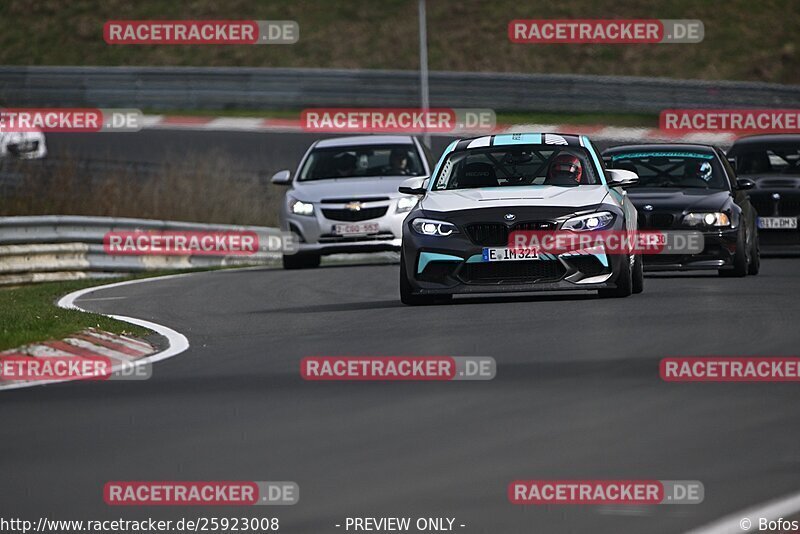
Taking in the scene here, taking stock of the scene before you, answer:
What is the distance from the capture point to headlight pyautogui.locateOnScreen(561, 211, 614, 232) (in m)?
14.8

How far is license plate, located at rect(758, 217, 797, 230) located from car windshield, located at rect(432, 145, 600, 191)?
6.34 meters

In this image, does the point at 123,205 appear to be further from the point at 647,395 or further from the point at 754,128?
the point at 647,395

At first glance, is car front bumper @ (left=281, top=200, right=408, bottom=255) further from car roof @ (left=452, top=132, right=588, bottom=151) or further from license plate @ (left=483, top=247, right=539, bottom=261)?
license plate @ (left=483, top=247, right=539, bottom=261)

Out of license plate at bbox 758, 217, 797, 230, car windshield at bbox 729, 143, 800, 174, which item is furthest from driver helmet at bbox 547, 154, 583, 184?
car windshield at bbox 729, 143, 800, 174

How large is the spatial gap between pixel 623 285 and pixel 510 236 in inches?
45.8

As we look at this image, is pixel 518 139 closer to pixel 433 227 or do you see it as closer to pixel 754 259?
pixel 433 227

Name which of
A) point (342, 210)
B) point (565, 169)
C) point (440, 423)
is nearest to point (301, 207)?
point (342, 210)

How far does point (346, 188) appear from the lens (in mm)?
22547

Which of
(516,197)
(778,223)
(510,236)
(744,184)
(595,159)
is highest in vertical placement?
(595,159)

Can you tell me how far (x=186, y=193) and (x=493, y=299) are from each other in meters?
15.0

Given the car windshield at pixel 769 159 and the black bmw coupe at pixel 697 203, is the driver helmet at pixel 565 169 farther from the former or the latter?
the car windshield at pixel 769 159

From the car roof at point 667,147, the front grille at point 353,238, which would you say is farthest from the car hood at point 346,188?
the car roof at point 667,147

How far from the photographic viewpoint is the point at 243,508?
7.05m

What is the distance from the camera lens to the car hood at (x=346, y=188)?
2238 cm
